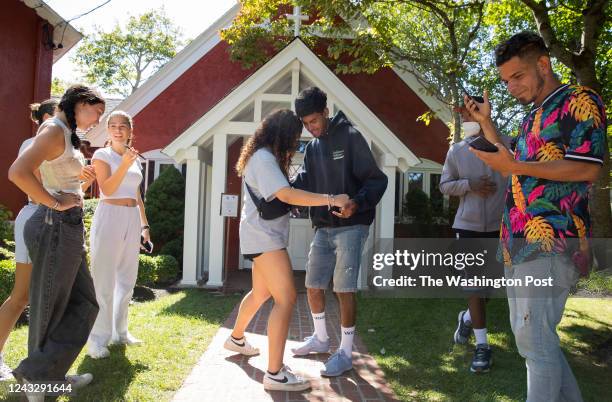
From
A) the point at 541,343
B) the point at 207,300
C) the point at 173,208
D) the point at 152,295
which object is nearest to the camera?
the point at 541,343

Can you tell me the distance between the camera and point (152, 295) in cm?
752

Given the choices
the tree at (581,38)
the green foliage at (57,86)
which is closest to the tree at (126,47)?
the green foliage at (57,86)

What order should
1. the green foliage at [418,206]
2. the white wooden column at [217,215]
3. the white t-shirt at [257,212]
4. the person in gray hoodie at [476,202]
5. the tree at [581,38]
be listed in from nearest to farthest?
the white t-shirt at [257,212] → the person in gray hoodie at [476,202] → the tree at [581,38] → the white wooden column at [217,215] → the green foliage at [418,206]

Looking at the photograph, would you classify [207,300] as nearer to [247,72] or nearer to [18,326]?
[18,326]

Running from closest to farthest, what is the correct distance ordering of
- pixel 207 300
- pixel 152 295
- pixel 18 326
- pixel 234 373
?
pixel 234 373 → pixel 18 326 → pixel 207 300 → pixel 152 295

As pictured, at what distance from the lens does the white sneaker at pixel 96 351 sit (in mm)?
4016

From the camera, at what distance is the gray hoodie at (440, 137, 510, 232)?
14.0 ft

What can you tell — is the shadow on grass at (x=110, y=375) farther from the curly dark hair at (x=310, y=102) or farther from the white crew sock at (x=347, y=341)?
the curly dark hair at (x=310, y=102)

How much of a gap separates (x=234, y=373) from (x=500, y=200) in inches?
107

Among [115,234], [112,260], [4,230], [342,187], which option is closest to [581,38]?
[342,187]

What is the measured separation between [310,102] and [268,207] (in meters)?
0.97

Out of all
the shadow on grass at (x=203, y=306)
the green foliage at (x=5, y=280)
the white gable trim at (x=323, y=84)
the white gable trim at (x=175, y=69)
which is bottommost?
the shadow on grass at (x=203, y=306)

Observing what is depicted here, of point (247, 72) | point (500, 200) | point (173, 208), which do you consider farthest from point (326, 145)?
point (247, 72)

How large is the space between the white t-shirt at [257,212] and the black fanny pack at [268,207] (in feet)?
0.11
